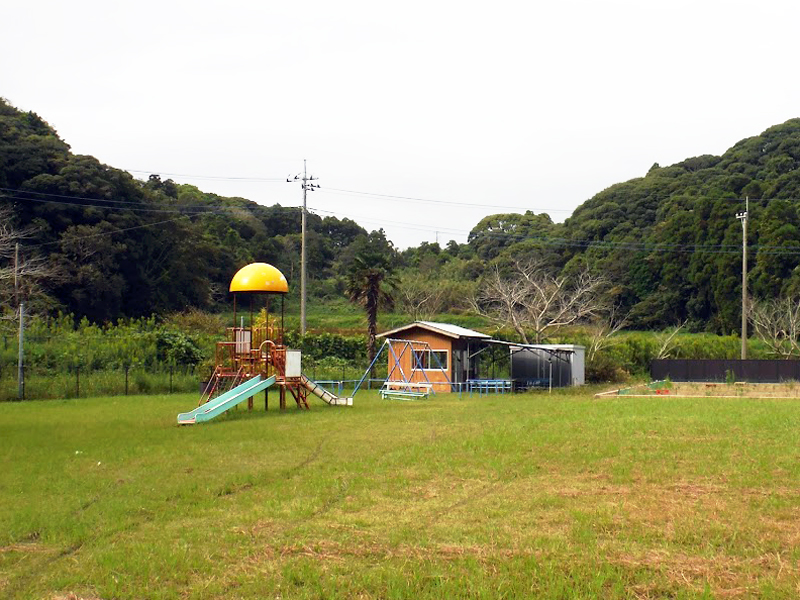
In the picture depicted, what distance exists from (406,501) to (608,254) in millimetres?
48966

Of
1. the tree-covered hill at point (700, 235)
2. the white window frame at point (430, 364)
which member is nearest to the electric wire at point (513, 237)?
the tree-covered hill at point (700, 235)

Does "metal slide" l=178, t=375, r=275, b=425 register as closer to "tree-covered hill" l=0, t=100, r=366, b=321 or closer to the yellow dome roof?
the yellow dome roof

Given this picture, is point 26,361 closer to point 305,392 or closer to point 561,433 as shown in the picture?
point 305,392

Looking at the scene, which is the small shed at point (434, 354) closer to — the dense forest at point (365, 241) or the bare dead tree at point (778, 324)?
the dense forest at point (365, 241)

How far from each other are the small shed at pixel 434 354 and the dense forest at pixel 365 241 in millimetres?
3300

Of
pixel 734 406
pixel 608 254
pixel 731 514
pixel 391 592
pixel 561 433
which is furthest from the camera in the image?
pixel 608 254

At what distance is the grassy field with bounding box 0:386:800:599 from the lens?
22.7ft

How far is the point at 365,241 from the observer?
219 ft

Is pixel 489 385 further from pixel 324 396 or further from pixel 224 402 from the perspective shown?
pixel 224 402

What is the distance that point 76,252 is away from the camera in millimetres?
41812

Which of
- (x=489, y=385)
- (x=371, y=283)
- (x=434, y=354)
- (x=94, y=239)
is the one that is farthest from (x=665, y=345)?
(x=94, y=239)

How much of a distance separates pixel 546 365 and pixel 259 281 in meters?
16.1

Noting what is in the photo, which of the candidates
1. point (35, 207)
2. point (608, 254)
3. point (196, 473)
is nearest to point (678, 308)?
point (608, 254)

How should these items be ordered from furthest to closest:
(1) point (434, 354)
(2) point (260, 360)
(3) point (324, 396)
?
(1) point (434, 354)
(3) point (324, 396)
(2) point (260, 360)
